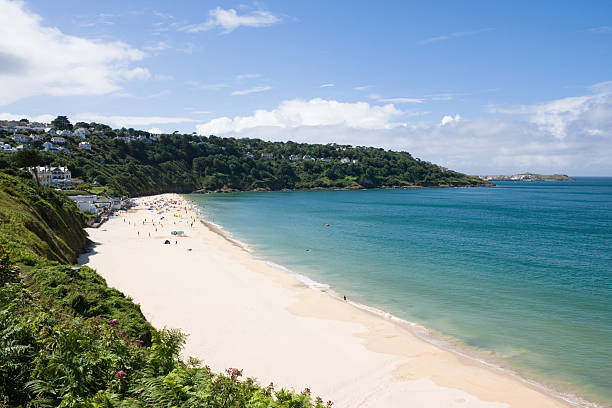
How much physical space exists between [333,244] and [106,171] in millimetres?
98036

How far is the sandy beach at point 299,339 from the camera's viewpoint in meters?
17.6

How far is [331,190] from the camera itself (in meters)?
195

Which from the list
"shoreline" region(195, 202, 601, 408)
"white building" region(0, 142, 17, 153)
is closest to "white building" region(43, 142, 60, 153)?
"white building" region(0, 142, 17, 153)

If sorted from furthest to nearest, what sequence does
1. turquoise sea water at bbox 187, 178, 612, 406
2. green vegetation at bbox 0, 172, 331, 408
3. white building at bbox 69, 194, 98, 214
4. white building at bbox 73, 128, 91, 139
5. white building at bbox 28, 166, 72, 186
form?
1. white building at bbox 73, 128, 91, 139
2. white building at bbox 28, 166, 72, 186
3. white building at bbox 69, 194, 98, 214
4. turquoise sea water at bbox 187, 178, 612, 406
5. green vegetation at bbox 0, 172, 331, 408

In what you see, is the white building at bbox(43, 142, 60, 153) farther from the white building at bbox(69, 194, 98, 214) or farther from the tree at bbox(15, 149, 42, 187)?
the tree at bbox(15, 149, 42, 187)

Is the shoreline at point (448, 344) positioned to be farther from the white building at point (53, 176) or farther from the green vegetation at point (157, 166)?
the green vegetation at point (157, 166)

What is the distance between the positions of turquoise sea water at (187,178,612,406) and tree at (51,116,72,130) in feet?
469

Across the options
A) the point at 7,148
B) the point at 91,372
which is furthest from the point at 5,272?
the point at 7,148

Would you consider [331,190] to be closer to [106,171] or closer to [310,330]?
[106,171]

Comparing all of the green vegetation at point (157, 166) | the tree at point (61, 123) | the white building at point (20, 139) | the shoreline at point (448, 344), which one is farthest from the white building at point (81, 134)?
the shoreline at point (448, 344)

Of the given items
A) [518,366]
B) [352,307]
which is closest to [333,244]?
[352,307]

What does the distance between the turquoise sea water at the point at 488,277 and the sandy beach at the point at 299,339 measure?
2.94 metres

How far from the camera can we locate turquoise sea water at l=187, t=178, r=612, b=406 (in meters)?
22.0

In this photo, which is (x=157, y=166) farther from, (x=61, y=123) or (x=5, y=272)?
(x=5, y=272)
